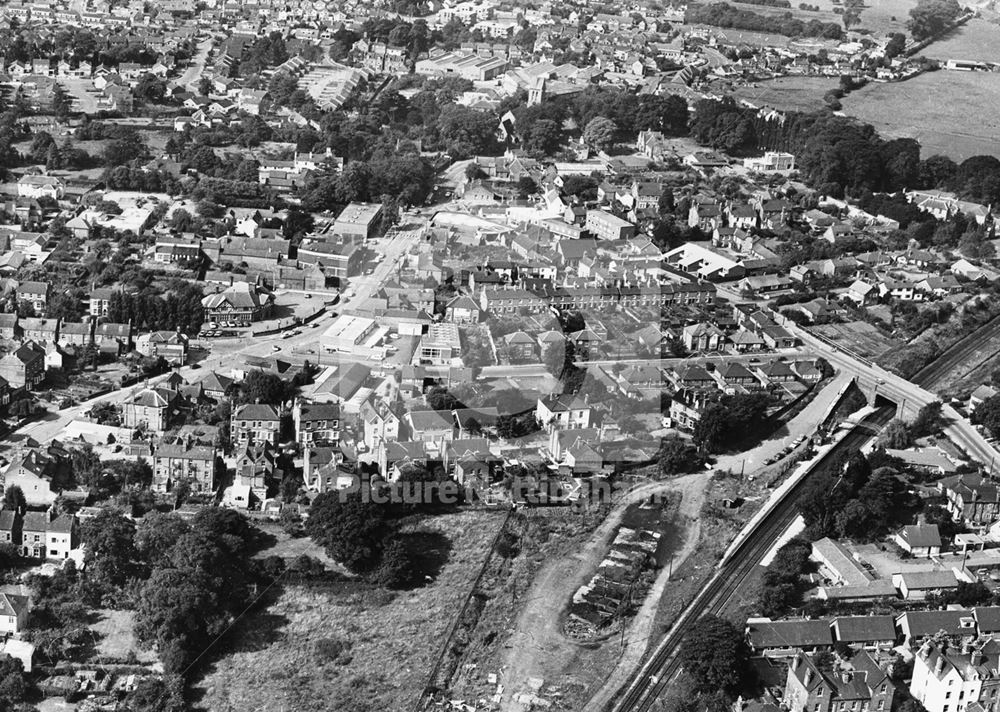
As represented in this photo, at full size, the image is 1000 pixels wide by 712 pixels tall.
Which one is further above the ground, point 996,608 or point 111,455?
point 996,608

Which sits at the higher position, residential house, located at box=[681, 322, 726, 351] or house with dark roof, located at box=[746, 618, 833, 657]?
house with dark roof, located at box=[746, 618, 833, 657]

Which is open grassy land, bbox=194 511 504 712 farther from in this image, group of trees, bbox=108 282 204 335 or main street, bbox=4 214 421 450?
group of trees, bbox=108 282 204 335

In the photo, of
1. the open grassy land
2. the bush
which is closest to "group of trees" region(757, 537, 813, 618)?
the open grassy land

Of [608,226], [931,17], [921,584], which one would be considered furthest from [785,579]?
[931,17]

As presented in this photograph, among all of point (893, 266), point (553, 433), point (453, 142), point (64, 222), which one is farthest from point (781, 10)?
point (553, 433)

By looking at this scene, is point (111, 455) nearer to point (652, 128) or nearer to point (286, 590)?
point (286, 590)

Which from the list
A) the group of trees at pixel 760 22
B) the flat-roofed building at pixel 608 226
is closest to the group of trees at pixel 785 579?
the flat-roofed building at pixel 608 226

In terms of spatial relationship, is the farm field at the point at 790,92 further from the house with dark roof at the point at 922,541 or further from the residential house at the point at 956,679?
the residential house at the point at 956,679
